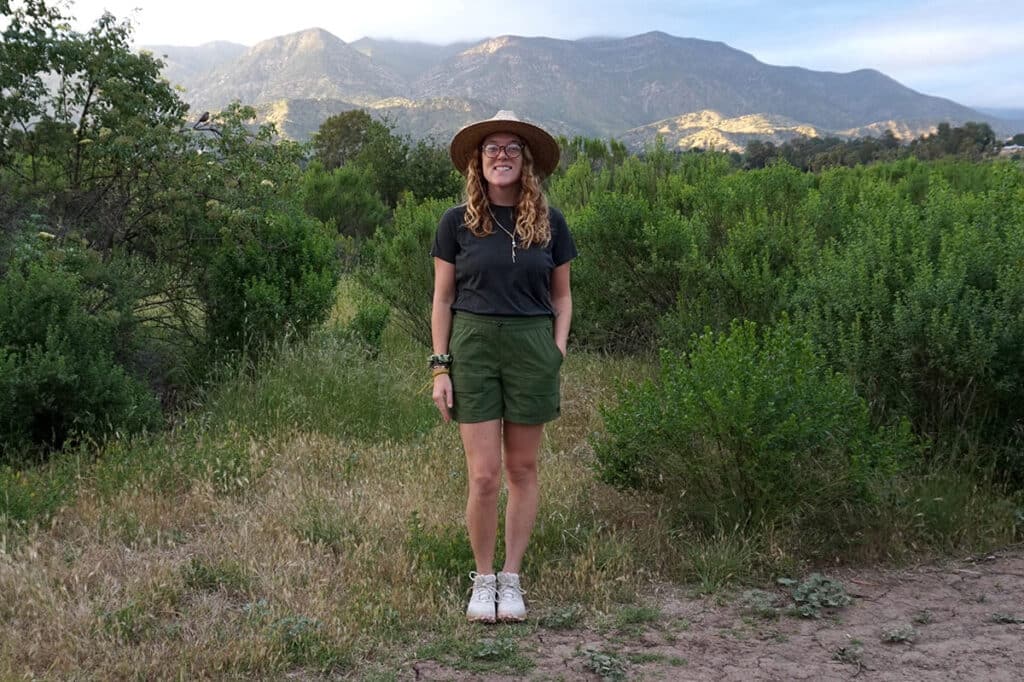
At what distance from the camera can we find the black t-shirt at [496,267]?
3580 mm

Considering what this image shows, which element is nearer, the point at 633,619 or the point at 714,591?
the point at 633,619

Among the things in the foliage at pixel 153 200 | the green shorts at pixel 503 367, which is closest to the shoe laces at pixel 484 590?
the green shorts at pixel 503 367

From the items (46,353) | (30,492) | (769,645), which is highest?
(46,353)

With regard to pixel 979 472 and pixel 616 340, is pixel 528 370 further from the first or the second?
pixel 616 340

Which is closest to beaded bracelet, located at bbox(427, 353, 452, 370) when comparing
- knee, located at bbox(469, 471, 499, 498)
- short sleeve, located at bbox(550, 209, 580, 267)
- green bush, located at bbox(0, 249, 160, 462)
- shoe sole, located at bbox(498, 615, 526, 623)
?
knee, located at bbox(469, 471, 499, 498)

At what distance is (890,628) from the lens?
3.73 meters

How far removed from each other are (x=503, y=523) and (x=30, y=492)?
101 inches

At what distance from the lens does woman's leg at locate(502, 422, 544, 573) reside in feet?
12.3

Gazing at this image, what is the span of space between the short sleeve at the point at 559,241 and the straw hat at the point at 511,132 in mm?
235

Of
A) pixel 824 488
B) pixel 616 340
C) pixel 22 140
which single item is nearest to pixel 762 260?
pixel 616 340

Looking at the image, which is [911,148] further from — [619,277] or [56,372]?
[56,372]

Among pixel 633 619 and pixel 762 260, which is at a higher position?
pixel 762 260

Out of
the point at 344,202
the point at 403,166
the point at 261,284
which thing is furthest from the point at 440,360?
the point at 403,166

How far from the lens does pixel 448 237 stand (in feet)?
12.0
